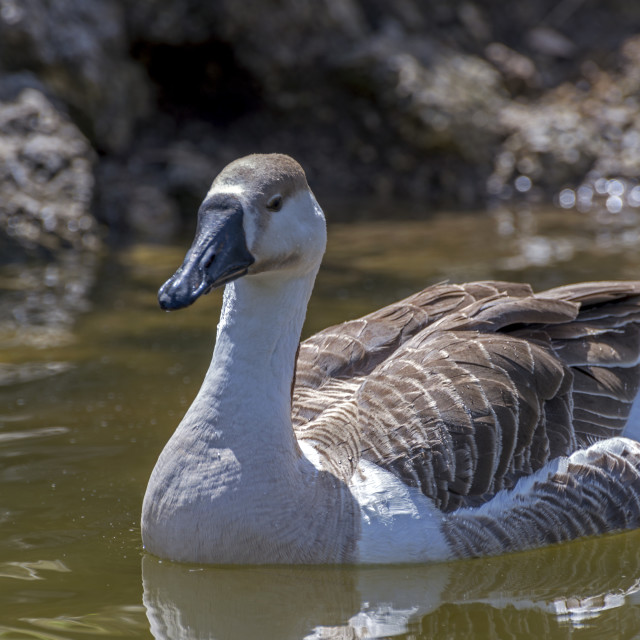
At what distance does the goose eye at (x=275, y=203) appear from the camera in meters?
4.93

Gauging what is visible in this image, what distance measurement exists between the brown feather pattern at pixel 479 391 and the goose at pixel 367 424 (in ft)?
0.03

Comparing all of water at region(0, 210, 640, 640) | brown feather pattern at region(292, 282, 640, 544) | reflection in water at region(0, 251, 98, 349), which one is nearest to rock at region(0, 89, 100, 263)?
reflection in water at region(0, 251, 98, 349)

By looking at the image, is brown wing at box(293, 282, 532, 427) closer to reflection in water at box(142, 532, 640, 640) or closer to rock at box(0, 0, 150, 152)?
reflection in water at box(142, 532, 640, 640)

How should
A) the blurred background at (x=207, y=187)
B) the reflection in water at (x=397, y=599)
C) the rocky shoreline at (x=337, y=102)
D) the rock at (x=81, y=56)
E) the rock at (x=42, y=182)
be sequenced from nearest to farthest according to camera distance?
the reflection in water at (x=397, y=599)
the blurred background at (x=207, y=187)
the rock at (x=42, y=182)
the rock at (x=81, y=56)
the rocky shoreline at (x=337, y=102)

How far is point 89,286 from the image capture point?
10.7 meters

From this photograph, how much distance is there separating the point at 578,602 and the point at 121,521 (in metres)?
2.39

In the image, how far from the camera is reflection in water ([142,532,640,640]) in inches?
190

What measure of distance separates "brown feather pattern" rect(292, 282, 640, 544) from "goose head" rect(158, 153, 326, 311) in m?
0.93

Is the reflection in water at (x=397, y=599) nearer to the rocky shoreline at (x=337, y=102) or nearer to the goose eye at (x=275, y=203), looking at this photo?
the goose eye at (x=275, y=203)

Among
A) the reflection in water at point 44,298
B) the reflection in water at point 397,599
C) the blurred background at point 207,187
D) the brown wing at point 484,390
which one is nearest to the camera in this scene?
the reflection in water at point 397,599

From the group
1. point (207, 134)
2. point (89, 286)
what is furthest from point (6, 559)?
point (207, 134)

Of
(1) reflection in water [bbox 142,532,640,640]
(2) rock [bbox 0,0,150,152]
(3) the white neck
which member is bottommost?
(1) reflection in water [bbox 142,532,640,640]

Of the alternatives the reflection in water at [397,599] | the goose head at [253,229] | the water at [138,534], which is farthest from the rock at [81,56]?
the reflection in water at [397,599]

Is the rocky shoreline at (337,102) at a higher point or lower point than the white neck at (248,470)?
higher
